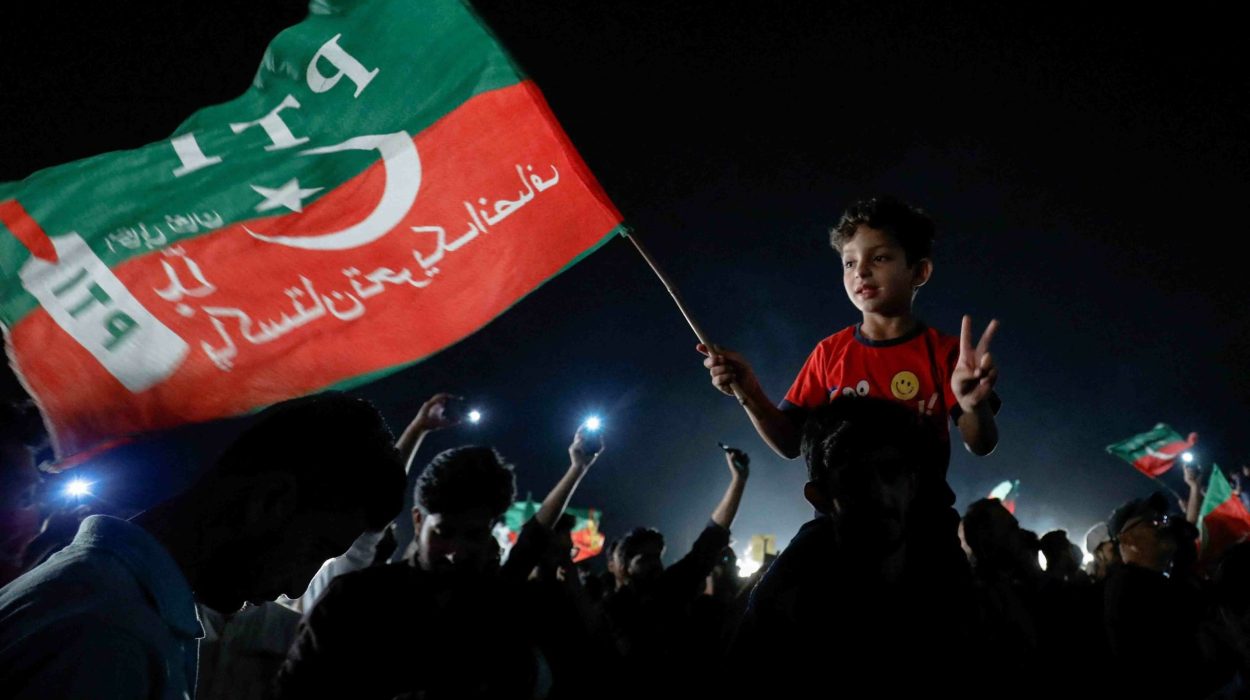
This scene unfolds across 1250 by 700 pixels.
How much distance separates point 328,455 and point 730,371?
5.37 ft

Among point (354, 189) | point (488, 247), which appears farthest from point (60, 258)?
point (488, 247)

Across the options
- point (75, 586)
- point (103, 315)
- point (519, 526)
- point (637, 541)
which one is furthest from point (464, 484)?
point (519, 526)

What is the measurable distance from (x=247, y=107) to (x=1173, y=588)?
205 inches

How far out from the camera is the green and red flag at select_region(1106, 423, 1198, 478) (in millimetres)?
11531

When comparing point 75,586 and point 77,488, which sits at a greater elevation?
point 77,488

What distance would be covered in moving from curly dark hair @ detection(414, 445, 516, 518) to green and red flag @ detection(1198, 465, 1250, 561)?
8.93 m

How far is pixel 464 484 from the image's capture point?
3.56 m

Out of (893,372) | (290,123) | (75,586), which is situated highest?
(290,123)

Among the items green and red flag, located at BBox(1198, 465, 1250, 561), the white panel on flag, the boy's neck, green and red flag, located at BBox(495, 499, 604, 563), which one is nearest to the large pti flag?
the white panel on flag

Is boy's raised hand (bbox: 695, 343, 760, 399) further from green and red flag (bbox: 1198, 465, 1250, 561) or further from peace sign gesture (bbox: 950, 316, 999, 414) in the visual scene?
green and red flag (bbox: 1198, 465, 1250, 561)

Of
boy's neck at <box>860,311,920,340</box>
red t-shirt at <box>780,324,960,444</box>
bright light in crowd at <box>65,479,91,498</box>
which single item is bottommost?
red t-shirt at <box>780,324,960,444</box>

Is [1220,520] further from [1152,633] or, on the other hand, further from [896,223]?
[896,223]

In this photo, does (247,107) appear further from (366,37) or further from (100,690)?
(100,690)

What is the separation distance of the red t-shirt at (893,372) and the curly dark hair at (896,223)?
0.38 meters
